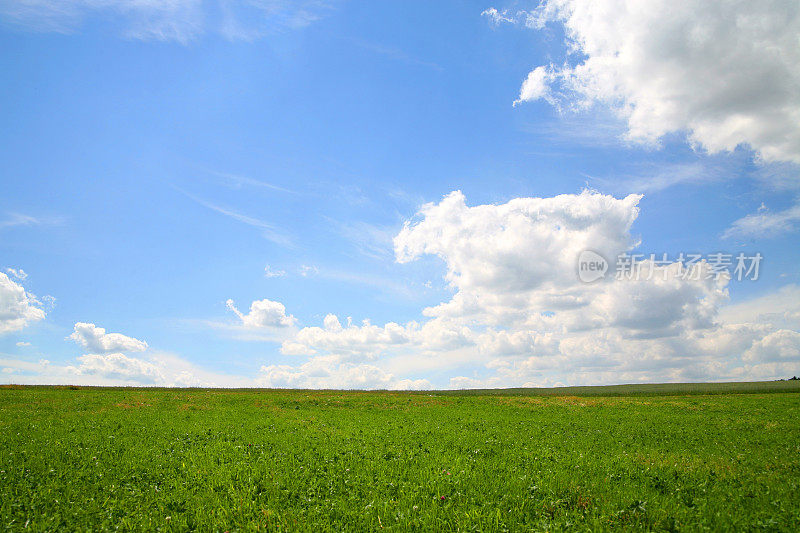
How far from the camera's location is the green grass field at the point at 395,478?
1033 cm

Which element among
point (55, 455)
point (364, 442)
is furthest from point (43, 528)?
point (364, 442)

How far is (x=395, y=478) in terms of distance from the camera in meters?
13.3

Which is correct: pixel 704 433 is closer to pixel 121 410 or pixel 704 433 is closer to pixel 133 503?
pixel 133 503

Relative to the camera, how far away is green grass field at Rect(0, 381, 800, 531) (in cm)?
1033

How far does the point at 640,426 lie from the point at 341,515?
→ 23953mm

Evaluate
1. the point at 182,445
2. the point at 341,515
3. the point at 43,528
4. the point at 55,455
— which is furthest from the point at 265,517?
the point at 55,455

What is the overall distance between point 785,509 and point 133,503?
667 inches

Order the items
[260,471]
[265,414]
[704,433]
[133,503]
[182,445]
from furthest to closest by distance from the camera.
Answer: [265,414] < [704,433] < [182,445] < [260,471] < [133,503]

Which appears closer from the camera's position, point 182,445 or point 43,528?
point 43,528

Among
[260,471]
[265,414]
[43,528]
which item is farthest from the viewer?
[265,414]

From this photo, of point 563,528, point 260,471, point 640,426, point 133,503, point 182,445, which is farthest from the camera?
point 640,426

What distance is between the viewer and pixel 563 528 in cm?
962

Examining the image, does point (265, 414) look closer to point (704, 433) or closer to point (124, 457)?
point (124, 457)

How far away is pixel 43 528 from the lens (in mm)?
10250
